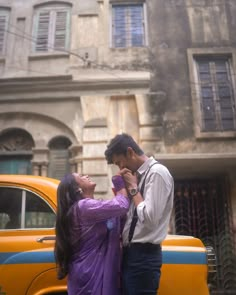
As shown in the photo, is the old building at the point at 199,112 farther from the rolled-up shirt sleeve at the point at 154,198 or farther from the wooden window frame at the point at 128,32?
the rolled-up shirt sleeve at the point at 154,198

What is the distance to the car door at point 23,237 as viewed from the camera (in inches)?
113

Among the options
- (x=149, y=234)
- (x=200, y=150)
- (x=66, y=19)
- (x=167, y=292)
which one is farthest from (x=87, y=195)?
(x=66, y=19)

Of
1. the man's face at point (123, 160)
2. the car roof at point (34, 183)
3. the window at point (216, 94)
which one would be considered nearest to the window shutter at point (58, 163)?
the window at point (216, 94)

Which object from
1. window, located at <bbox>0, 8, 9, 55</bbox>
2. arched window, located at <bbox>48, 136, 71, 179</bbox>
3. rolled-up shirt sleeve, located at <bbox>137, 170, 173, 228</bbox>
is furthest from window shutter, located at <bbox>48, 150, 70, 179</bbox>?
rolled-up shirt sleeve, located at <bbox>137, 170, 173, 228</bbox>

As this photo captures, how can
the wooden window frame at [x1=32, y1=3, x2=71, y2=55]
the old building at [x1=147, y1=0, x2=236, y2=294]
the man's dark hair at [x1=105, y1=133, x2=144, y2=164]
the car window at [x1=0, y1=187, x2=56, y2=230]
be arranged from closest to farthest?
1. the man's dark hair at [x1=105, y1=133, x2=144, y2=164]
2. the car window at [x1=0, y1=187, x2=56, y2=230]
3. the old building at [x1=147, y1=0, x2=236, y2=294]
4. the wooden window frame at [x1=32, y1=3, x2=71, y2=55]

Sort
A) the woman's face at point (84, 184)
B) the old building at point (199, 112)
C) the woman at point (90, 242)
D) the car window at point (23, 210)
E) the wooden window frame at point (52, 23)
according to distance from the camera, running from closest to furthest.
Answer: the woman at point (90, 242)
the woman's face at point (84, 184)
the car window at point (23, 210)
the old building at point (199, 112)
the wooden window frame at point (52, 23)

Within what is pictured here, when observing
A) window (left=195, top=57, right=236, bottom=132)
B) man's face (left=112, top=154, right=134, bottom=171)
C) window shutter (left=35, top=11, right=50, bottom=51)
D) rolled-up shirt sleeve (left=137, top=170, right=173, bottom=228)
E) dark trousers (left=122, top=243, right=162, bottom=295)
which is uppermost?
window shutter (left=35, top=11, right=50, bottom=51)

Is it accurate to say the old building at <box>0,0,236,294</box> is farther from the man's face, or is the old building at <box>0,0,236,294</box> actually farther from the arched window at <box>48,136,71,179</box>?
the man's face

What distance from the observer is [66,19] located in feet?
30.5

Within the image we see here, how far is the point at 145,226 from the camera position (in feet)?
6.98

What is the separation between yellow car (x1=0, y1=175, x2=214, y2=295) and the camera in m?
2.80

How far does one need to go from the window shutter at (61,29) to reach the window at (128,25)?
1.25m

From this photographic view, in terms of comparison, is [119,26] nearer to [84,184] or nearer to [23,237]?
[23,237]

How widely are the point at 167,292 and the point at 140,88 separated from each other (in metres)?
6.17
